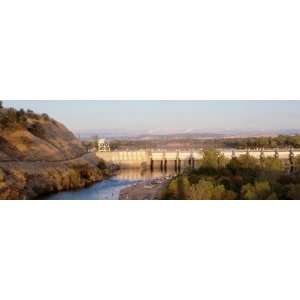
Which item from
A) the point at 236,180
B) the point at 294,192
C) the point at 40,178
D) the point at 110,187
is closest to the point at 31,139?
the point at 40,178

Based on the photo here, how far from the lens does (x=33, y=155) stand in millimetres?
7508

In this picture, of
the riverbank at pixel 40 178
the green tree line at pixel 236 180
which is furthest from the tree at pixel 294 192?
the riverbank at pixel 40 178

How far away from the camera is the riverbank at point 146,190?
24.2 feet

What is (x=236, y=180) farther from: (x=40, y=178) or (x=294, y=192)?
(x=40, y=178)

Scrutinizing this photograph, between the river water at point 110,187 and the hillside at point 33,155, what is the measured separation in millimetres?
106

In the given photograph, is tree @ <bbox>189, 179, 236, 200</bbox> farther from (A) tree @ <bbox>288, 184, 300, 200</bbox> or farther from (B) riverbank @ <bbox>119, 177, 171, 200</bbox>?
(A) tree @ <bbox>288, 184, 300, 200</bbox>

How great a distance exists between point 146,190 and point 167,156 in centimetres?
55

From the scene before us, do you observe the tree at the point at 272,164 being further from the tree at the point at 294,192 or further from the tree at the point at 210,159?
the tree at the point at 210,159

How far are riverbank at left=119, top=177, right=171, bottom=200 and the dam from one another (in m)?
0.23

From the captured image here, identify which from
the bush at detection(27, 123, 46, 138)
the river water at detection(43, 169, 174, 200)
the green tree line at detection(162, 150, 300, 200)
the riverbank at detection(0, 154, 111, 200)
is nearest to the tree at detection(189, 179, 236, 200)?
the green tree line at detection(162, 150, 300, 200)

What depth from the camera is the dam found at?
24.9ft
